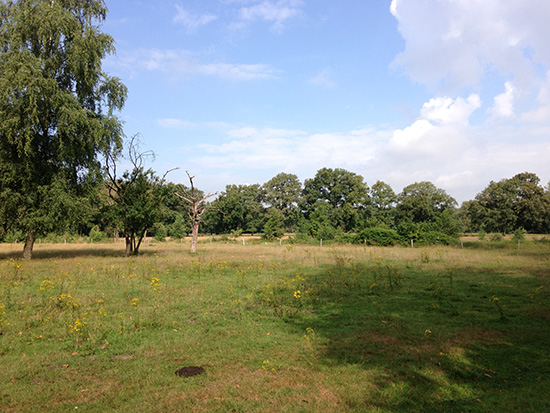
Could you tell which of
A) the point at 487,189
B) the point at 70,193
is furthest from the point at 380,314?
the point at 487,189

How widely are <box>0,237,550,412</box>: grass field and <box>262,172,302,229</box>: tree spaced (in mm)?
73472

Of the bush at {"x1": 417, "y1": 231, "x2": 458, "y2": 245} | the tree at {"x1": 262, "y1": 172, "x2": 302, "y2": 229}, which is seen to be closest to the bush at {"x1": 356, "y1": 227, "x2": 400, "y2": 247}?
the bush at {"x1": 417, "y1": 231, "x2": 458, "y2": 245}

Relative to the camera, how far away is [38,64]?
18531 mm

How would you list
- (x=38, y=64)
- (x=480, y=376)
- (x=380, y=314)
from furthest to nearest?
(x=38, y=64) < (x=380, y=314) < (x=480, y=376)

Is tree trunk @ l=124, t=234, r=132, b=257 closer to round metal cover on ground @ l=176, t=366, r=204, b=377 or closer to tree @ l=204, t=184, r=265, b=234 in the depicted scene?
round metal cover on ground @ l=176, t=366, r=204, b=377

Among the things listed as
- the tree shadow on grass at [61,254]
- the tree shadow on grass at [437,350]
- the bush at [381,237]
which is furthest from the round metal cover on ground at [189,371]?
the bush at [381,237]

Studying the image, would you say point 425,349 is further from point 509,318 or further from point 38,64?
point 38,64

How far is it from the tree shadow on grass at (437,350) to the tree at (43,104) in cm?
1811

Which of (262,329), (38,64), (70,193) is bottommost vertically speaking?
(262,329)

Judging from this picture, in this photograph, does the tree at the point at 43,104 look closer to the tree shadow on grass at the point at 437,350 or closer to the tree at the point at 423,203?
the tree shadow on grass at the point at 437,350

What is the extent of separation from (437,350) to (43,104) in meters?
22.7

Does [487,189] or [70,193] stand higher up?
[487,189]

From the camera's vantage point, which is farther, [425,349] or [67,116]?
[67,116]

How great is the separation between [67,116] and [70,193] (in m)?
4.69
